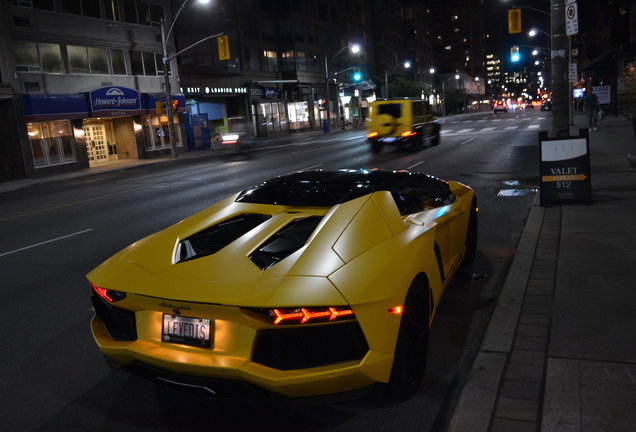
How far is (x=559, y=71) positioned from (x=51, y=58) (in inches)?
1039

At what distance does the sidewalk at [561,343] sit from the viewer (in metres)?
3.36

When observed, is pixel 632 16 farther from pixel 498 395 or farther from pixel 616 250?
pixel 498 395

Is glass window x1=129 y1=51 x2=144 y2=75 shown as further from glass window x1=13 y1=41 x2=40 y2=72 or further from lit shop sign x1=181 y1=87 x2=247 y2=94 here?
lit shop sign x1=181 y1=87 x2=247 y2=94

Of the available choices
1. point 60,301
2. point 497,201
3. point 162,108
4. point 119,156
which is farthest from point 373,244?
point 119,156

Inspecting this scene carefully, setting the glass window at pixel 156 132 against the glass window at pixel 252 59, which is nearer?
the glass window at pixel 156 132

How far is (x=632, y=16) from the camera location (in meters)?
44.1

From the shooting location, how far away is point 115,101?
105ft

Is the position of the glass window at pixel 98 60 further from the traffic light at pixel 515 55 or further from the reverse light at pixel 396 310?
the reverse light at pixel 396 310

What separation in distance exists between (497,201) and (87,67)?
27.4m

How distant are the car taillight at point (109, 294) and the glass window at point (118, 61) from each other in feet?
108

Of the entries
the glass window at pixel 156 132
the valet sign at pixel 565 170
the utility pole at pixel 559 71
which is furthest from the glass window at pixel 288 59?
the valet sign at pixel 565 170

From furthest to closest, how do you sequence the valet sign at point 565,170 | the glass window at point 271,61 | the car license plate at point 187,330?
the glass window at point 271,61
the valet sign at point 565,170
the car license plate at point 187,330

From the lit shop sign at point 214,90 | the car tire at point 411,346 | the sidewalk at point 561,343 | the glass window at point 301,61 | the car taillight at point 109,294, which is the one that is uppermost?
the glass window at point 301,61

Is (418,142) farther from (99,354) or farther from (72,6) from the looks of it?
(99,354)
